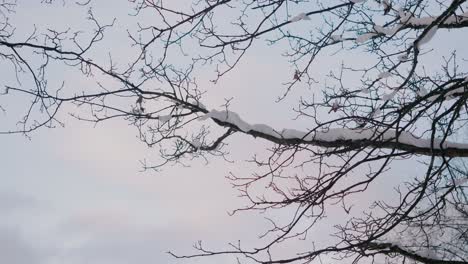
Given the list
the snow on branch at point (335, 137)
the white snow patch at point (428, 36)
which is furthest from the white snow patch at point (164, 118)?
the white snow patch at point (428, 36)

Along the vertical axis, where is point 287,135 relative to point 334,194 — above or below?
above

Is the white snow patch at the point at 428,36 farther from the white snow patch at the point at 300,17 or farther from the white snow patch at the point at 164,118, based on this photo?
the white snow patch at the point at 164,118

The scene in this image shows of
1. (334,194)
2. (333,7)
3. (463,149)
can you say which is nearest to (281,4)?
(333,7)

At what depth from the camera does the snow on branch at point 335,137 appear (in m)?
5.02

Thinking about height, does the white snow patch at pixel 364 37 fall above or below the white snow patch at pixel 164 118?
below

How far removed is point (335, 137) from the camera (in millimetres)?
5535

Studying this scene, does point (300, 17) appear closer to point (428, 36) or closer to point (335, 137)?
point (428, 36)

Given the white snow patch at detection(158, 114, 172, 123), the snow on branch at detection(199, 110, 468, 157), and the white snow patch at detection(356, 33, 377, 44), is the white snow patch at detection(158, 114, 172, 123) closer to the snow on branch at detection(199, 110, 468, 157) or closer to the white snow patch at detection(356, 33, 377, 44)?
the snow on branch at detection(199, 110, 468, 157)

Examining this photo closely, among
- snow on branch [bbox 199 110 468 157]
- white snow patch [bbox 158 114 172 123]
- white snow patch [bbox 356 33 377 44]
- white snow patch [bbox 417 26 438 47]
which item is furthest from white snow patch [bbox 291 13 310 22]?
white snow patch [bbox 158 114 172 123]

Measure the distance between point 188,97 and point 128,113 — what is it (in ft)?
2.93

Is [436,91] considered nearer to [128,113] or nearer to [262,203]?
[262,203]

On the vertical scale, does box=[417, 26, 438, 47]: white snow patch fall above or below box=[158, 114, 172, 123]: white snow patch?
below

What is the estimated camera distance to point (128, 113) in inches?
248

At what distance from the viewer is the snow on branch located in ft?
16.5
